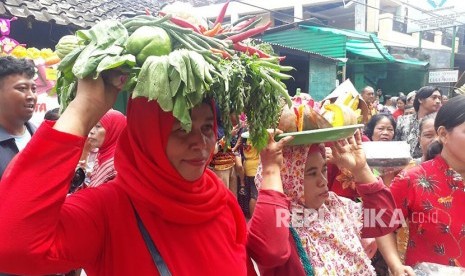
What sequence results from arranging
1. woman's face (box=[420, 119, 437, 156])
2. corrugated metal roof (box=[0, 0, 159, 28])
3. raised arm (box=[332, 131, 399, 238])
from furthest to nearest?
corrugated metal roof (box=[0, 0, 159, 28]) < woman's face (box=[420, 119, 437, 156]) < raised arm (box=[332, 131, 399, 238])

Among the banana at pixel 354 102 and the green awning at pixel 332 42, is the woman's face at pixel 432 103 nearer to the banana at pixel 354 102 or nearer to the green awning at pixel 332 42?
the banana at pixel 354 102

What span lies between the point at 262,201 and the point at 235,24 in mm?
683

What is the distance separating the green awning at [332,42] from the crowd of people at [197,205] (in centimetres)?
1066

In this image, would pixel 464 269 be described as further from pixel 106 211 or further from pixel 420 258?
pixel 106 211

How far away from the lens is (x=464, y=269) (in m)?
2.06

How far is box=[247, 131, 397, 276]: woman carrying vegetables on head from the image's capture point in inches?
63.3

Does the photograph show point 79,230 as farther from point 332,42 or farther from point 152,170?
point 332,42

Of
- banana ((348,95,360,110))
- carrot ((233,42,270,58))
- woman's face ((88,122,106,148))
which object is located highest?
carrot ((233,42,270,58))

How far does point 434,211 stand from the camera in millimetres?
2168

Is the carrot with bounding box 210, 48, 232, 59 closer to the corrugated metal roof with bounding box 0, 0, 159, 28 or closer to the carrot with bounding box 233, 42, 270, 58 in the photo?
the carrot with bounding box 233, 42, 270, 58

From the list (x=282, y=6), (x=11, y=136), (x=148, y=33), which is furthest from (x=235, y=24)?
(x=282, y=6)

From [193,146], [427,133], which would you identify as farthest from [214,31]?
[427,133]

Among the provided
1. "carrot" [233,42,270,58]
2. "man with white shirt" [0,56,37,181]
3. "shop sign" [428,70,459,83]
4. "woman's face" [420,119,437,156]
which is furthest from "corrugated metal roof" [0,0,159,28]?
"shop sign" [428,70,459,83]

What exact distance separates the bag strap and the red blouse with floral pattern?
149 cm
